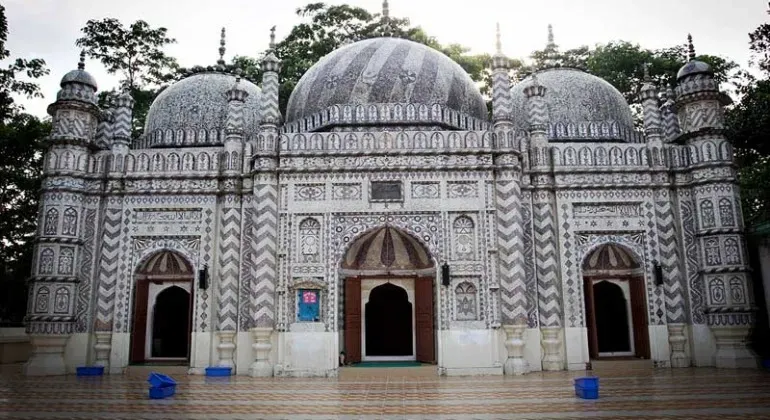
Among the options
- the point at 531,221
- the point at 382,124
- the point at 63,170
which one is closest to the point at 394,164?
the point at 382,124

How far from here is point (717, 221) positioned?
48.1 ft

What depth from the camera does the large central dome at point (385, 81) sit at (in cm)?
1667

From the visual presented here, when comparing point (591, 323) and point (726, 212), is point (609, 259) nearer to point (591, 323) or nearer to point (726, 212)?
point (591, 323)

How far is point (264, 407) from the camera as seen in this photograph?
871 centimetres

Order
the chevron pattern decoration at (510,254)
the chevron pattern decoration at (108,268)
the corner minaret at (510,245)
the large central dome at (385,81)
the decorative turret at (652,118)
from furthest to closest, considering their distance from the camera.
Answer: the large central dome at (385,81) < the decorative turret at (652,118) < the chevron pattern decoration at (108,268) < the chevron pattern decoration at (510,254) < the corner minaret at (510,245)

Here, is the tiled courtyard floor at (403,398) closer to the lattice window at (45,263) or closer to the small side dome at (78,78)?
the lattice window at (45,263)

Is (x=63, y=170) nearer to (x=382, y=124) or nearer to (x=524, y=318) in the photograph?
(x=382, y=124)

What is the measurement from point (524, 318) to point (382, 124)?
6231mm

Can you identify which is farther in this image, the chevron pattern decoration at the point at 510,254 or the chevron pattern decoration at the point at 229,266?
the chevron pattern decoration at the point at 229,266

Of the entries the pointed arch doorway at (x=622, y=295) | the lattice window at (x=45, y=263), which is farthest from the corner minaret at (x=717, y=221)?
the lattice window at (x=45, y=263)

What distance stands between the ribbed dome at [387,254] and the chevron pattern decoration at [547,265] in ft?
9.56

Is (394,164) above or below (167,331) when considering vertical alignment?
above

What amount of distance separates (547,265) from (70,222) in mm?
11957

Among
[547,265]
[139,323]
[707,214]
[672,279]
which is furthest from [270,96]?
[707,214]
